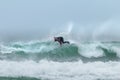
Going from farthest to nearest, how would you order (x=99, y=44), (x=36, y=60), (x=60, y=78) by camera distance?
1. (x=99, y=44)
2. (x=36, y=60)
3. (x=60, y=78)

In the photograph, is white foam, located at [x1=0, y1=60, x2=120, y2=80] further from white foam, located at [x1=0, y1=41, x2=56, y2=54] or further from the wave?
white foam, located at [x1=0, y1=41, x2=56, y2=54]

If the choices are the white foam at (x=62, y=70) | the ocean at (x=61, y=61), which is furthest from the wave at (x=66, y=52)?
the white foam at (x=62, y=70)

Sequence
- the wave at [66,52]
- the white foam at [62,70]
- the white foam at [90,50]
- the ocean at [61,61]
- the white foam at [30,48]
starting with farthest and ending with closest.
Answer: the white foam at [30,48], the white foam at [90,50], the wave at [66,52], the ocean at [61,61], the white foam at [62,70]

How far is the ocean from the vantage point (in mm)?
21534

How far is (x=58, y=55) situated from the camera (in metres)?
27.5

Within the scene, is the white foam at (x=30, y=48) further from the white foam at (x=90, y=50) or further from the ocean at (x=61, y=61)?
the white foam at (x=90, y=50)

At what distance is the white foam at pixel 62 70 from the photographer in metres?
21.3

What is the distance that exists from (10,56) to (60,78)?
7.23m

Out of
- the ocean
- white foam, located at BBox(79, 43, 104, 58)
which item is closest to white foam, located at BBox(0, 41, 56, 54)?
the ocean

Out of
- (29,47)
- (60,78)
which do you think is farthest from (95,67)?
(29,47)

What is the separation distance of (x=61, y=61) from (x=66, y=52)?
2.75 m

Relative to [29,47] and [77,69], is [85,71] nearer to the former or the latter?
[77,69]

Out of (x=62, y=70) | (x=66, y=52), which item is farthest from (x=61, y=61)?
(x=62, y=70)

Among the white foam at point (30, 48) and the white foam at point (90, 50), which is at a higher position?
the white foam at point (30, 48)
